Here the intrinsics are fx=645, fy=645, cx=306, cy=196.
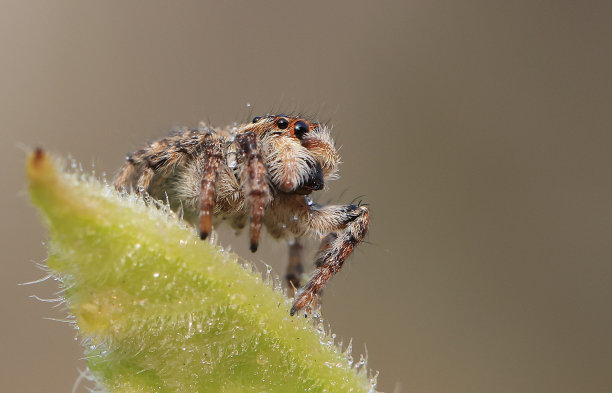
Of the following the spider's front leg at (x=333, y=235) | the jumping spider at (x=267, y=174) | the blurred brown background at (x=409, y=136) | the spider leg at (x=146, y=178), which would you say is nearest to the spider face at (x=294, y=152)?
the jumping spider at (x=267, y=174)

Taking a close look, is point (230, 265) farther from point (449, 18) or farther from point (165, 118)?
point (449, 18)

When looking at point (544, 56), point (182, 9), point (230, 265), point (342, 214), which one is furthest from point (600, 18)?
point (230, 265)

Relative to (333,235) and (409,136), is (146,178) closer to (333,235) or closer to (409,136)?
(333,235)

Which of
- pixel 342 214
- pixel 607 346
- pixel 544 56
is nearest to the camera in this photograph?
pixel 342 214

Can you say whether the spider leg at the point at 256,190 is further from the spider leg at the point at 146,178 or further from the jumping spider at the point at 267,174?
the spider leg at the point at 146,178

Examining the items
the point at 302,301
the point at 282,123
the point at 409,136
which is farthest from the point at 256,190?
the point at 409,136

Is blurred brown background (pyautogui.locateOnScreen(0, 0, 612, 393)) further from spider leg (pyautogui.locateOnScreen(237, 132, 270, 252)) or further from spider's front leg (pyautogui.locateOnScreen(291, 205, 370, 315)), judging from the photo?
spider leg (pyautogui.locateOnScreen(237, 132, 270, 252))

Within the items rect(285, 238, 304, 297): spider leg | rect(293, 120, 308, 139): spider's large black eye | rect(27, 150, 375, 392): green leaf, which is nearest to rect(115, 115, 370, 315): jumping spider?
rect(293, 120, 308, 139): spider's large black eye
